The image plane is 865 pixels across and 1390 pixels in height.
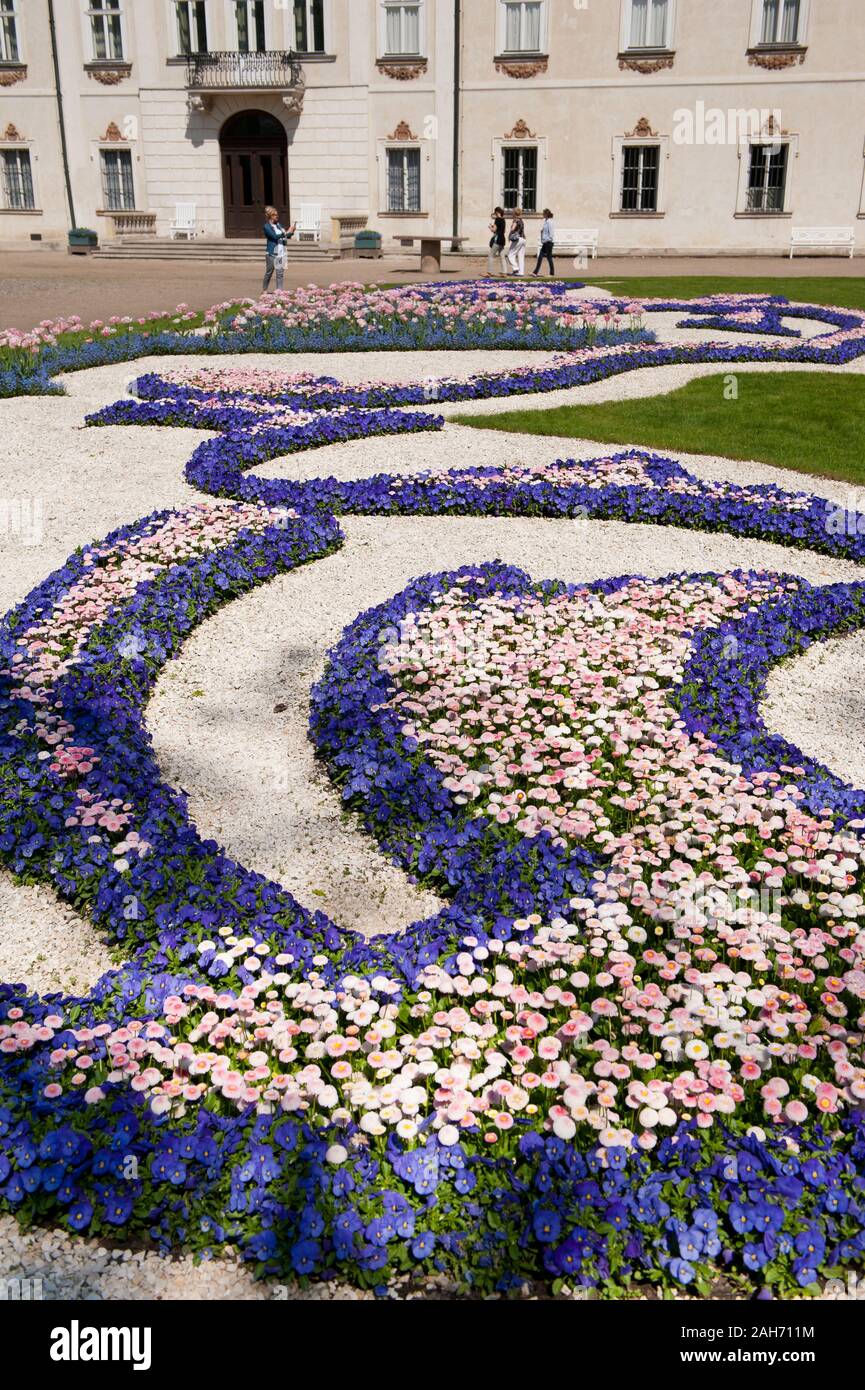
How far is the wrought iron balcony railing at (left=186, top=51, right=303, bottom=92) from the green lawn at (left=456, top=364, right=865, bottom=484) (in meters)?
24.4

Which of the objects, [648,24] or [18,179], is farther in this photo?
[18,179]

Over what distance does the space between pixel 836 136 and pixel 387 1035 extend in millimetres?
33872

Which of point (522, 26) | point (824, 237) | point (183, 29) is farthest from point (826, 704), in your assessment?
point (183, 29)

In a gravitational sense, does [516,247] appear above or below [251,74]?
below

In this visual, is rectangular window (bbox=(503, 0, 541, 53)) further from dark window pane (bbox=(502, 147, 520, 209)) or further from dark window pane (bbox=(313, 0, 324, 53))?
dark window pane (bbox=(313, 0, 324, 53))

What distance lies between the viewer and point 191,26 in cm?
3222

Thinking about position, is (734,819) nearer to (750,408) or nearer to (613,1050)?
(613,1050)

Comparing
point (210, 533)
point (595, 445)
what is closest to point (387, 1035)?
point (210, 533)

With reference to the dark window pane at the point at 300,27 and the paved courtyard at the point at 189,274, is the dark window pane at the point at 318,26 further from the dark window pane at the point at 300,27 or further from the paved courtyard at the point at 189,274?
the paved courtyard at the point at 189,274

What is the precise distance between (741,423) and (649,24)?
25.1 meters

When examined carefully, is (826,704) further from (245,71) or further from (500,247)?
(245,71)

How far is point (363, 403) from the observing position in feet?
39.0

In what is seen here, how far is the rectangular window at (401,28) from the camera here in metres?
31.1

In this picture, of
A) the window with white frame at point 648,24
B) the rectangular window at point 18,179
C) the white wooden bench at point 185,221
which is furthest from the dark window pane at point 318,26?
the rectangular window at point 18,179
